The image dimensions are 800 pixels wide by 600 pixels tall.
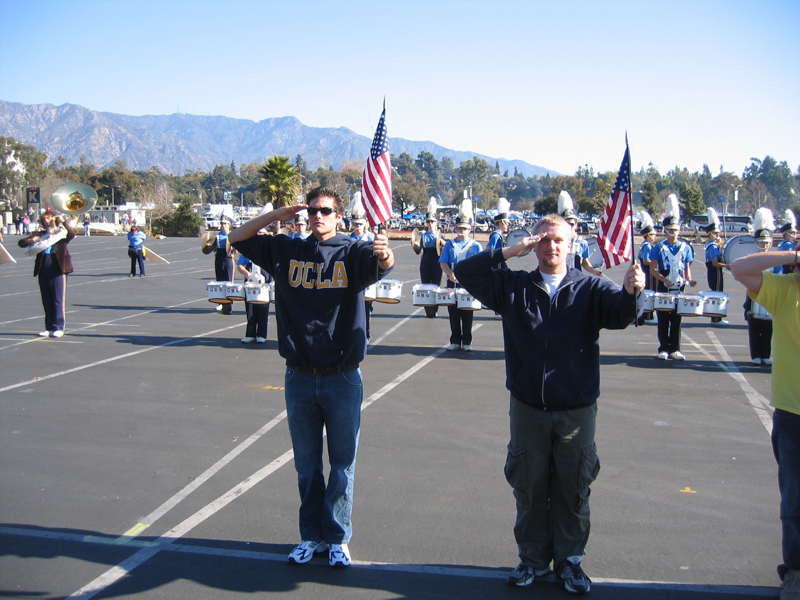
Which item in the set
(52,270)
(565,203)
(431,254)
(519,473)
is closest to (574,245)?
(565,203)

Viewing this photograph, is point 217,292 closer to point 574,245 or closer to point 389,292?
point 389,292

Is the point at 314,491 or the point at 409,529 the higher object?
the point at 314,491

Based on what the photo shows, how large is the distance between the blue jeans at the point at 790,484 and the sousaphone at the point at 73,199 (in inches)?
556

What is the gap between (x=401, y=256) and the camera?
3994 cm

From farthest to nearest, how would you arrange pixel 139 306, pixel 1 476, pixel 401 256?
pixel 401 256, pixel 139 306, pixel 1 476

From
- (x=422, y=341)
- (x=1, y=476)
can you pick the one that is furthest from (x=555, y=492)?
(x=422, y=341)

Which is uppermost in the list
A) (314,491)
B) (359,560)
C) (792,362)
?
(792,362)

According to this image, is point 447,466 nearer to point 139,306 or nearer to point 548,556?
point 548,556

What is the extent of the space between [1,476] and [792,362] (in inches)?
231

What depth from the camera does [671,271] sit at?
10.8m

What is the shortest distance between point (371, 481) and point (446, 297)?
20.3 feet

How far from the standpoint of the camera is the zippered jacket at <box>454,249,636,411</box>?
3.66 meters

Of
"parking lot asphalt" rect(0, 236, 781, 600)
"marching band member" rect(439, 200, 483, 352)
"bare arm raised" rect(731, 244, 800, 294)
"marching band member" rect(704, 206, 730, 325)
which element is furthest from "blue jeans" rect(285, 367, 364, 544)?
"marching band member" rect(704, 206, 730, 325)

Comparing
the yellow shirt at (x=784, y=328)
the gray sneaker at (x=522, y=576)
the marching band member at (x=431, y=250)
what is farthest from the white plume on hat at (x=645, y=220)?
the gray sneaker at (x=522, y=576)
